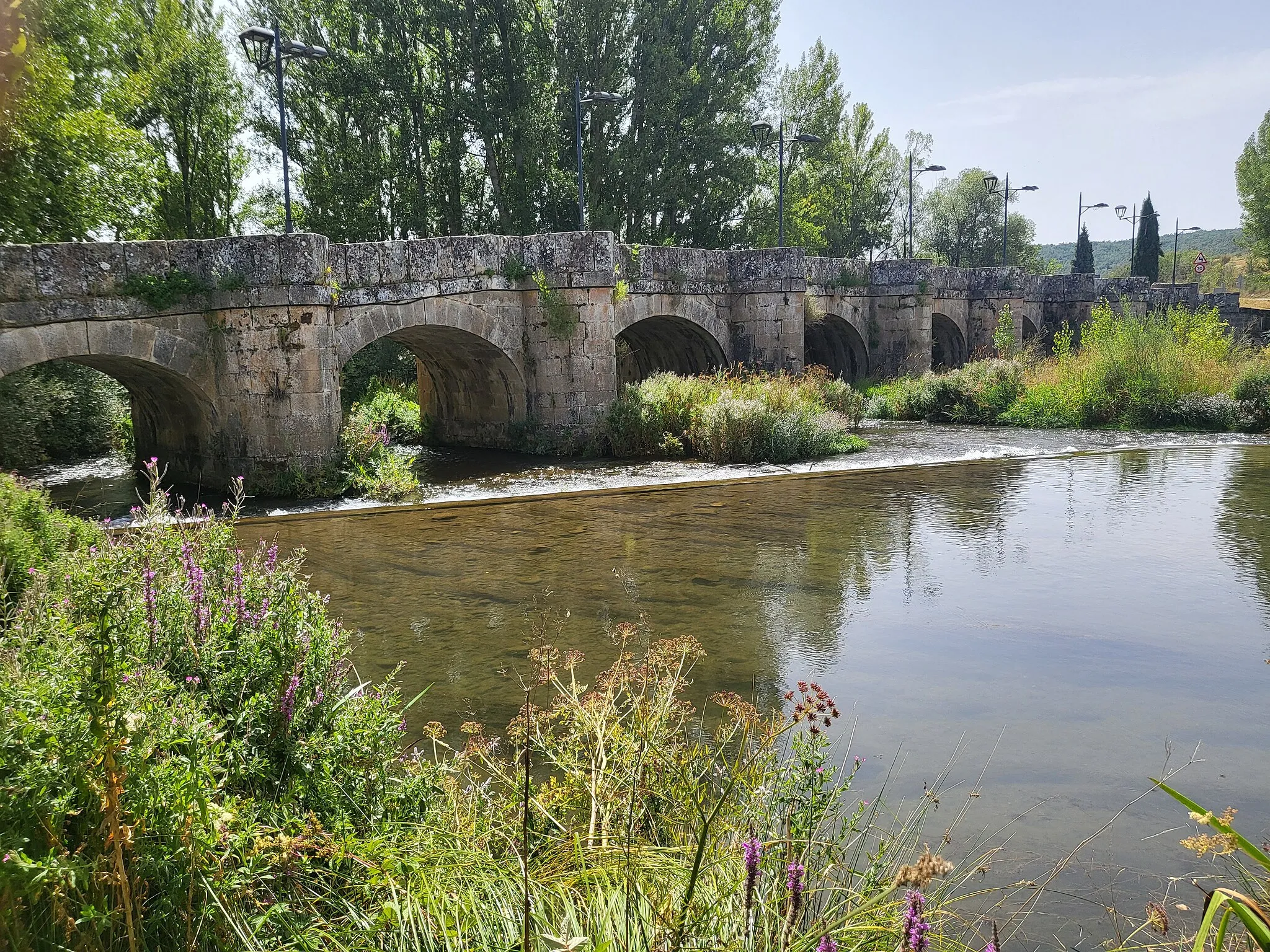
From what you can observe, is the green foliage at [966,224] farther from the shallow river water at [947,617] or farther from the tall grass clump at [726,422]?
the shallow river water at [947,617]

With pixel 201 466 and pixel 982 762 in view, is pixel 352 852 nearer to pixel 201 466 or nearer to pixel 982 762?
pixel 982 762

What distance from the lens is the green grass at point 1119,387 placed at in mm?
17906

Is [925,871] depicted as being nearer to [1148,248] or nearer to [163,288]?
[163,288]

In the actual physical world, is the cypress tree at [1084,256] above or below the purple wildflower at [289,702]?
above

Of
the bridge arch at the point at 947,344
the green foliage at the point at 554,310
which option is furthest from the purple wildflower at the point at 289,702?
the bridge arch at the point at 947,344

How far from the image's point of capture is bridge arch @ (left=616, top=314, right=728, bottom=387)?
20156 millimetres

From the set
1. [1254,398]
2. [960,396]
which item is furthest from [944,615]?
[960,396]

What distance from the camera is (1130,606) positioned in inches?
263

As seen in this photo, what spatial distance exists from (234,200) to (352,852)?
1095 inches

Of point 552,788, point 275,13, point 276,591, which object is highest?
point 275,13

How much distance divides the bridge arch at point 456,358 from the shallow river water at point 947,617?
140 inches

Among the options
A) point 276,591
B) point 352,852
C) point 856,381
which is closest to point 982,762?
point 352,852

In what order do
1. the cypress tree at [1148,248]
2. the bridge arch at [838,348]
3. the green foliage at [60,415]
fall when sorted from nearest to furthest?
the green foliage at [60,415], the bridge arch at [838,348], the cypress tree at [1148,248]

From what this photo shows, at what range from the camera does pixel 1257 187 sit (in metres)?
45.5
